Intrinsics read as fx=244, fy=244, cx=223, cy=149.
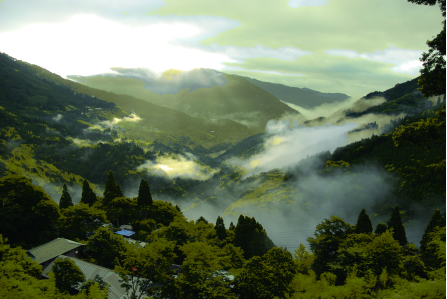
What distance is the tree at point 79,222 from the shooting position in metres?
51.7

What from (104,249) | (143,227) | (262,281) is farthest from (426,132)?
(143,227)

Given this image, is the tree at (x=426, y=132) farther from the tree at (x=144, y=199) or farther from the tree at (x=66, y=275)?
the tree at (x=144, y=199)

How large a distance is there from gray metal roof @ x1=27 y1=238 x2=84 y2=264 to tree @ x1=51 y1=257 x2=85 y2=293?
12.4m

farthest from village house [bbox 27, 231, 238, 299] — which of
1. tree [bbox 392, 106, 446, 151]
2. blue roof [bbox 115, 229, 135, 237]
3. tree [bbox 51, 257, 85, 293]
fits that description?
tree [bbox 392, 106, 446, 151]

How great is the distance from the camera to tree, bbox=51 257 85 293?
27781 mm

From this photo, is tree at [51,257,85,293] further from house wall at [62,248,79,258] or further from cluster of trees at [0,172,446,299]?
house wall at [62,248,79,258]

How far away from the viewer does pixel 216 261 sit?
2652cm

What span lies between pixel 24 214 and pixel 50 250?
28.7 feet

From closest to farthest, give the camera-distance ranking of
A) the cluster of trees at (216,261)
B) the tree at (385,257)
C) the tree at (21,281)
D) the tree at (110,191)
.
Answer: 1. the tree at (21,281)
2. the cluster of trees at (216,261)
3. the tree at (385,257)
4. the tree at (110,191)

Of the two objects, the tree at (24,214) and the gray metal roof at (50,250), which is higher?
the tree at (24,214)

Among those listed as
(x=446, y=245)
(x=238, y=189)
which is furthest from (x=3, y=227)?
(x=238, y=189)

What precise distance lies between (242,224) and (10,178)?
4780cm

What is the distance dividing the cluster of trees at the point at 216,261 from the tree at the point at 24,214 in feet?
0.48

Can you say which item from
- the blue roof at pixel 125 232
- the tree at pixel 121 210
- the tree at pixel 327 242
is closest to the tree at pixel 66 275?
the blue roof at pixel 125 232
